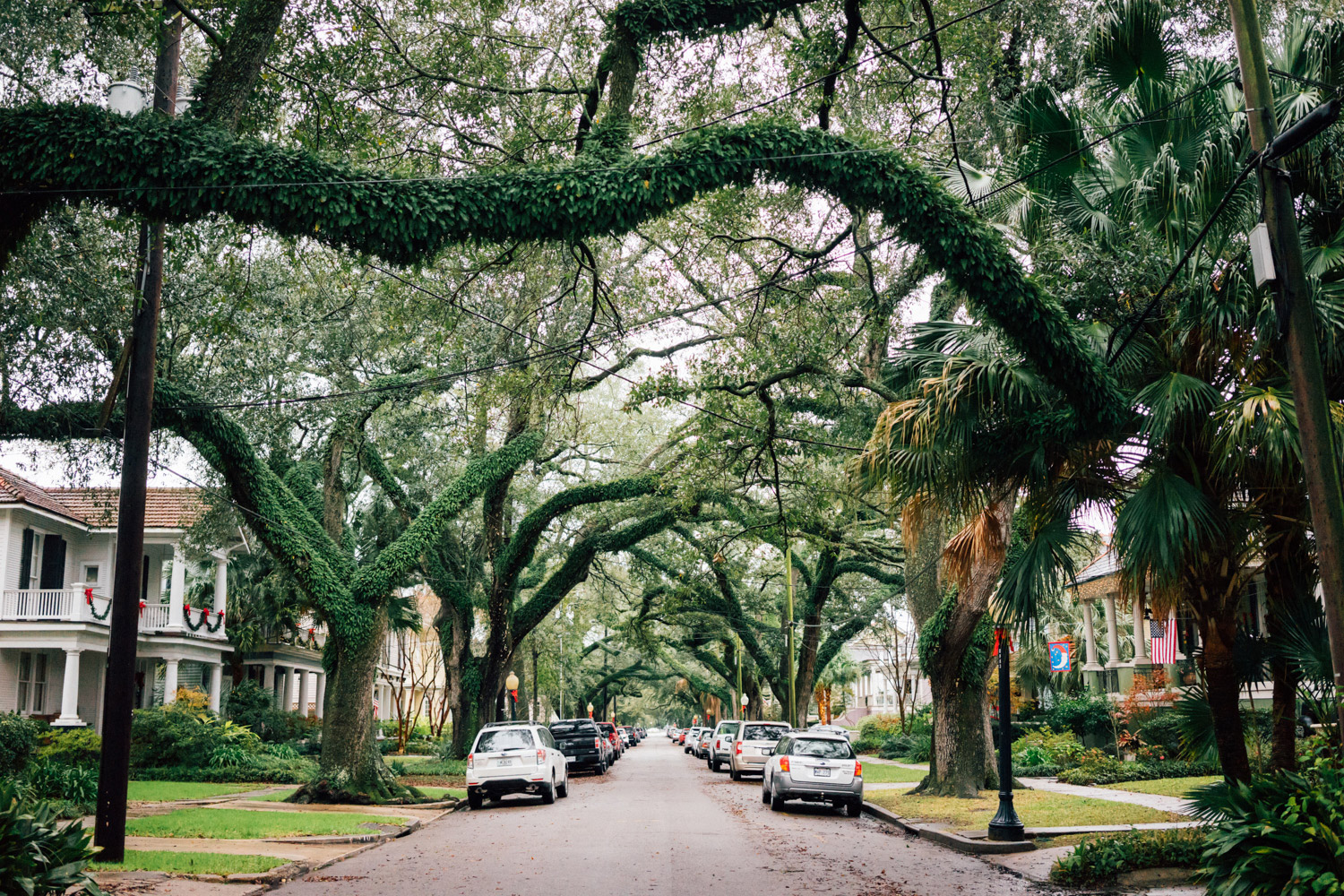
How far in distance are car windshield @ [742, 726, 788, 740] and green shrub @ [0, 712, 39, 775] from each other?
1897cm

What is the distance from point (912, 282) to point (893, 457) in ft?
23.6

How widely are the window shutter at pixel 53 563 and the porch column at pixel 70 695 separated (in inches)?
105

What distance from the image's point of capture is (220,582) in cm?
3675

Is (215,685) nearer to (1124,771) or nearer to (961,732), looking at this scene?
(961,732)

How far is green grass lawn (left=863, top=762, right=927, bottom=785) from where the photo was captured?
26.4 meters

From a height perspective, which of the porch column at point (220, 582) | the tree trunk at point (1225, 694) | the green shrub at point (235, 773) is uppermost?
the porch column at point (220, 582)


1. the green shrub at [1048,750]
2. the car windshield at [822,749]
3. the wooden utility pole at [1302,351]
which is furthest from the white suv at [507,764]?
the wooden utility pole at [1302,351]

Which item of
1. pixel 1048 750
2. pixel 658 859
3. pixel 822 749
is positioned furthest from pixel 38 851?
pixel 1048 750

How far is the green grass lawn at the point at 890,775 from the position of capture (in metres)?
26.4

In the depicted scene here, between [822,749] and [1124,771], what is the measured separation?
7.65 meters

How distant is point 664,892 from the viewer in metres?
10.1

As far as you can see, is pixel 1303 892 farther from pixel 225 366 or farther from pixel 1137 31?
pixel 225 366

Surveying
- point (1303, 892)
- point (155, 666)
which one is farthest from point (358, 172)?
point (155, 666)

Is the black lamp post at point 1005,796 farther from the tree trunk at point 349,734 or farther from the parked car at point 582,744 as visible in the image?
the parked car at point 582,744
